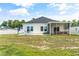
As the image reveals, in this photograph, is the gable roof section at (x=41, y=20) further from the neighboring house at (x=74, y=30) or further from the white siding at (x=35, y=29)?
the neighboring house at (x=74, y=30)

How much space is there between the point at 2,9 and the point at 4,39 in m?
0.59

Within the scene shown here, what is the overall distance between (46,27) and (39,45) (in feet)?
1.66

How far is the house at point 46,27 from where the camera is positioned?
4805 millimetres

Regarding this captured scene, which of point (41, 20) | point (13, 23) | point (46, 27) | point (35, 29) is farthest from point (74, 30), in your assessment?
point (13, 23)

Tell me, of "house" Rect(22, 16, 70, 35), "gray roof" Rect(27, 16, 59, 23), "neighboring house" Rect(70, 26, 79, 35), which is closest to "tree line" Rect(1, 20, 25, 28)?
"house" Rect(22, 16, 70, 35)

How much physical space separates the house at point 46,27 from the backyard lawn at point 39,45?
0.35 ft

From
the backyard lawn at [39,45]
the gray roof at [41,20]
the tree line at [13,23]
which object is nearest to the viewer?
the backyard lawn at [39,45]

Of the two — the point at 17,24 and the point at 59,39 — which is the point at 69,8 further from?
the point at 17,24

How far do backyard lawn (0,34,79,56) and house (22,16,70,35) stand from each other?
108mm

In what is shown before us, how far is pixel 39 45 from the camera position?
4629 mm

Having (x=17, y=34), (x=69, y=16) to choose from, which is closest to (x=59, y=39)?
(x=69, y=16)

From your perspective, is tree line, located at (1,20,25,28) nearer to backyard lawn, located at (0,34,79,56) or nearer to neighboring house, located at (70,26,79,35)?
backyard lawn, located at (0,34,79,56)

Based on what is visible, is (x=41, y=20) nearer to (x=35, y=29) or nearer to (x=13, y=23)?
(x=35, y=29)

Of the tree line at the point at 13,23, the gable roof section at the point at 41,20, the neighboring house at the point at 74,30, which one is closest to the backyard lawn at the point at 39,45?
the neighboring house at the point at 74,30
